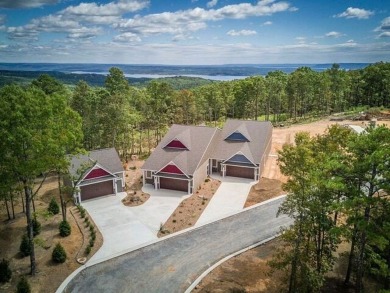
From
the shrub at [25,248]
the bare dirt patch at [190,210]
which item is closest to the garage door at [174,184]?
the bare dirt patch at [190,210]

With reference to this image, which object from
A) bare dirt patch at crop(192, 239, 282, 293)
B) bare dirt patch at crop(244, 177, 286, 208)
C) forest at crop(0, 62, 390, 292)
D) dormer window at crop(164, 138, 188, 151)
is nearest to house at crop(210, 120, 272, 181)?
bare dirt patch at crop(244, 177, 286, 208)

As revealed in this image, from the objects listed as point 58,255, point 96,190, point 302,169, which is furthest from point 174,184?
point 302,169

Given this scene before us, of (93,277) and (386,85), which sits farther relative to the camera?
(386,85)

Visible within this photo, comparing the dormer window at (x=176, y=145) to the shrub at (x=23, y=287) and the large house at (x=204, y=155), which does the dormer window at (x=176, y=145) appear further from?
the shrub at (x=23, y=287)

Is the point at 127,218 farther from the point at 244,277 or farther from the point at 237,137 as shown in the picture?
the point at 237,137

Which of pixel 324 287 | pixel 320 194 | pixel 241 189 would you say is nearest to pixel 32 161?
pixel 320 194

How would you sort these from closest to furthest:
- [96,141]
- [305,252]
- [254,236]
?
[305,252] < [254,236] < [96,141]

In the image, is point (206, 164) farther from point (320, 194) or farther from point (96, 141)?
point (320, 194)
